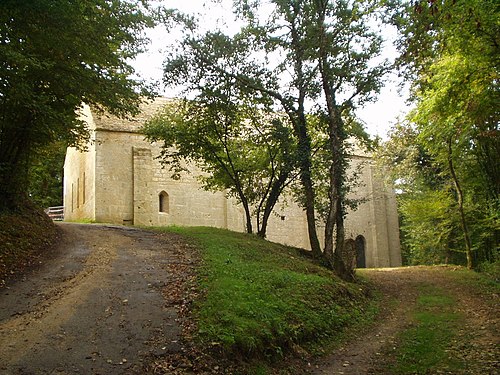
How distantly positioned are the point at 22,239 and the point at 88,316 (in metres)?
5.89

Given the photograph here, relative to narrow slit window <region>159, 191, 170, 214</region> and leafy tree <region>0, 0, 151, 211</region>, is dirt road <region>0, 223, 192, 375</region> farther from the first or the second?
narrow slit window <region>159, 191, 170, 214</region>

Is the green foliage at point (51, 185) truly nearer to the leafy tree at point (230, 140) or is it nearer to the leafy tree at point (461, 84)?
the leafy tree at point (230, 140)

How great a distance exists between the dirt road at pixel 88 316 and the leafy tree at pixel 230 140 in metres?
7.37

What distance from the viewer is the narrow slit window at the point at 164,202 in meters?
26.9

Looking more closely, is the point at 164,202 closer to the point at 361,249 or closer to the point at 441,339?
the point at 361,249

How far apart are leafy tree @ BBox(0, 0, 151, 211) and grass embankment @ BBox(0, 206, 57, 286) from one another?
696 mm

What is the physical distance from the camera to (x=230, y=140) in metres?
19.7

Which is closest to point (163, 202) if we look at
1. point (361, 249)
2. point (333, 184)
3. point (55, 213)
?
point (55, 213)

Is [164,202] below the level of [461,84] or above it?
below

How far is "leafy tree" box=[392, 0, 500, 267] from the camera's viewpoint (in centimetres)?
820

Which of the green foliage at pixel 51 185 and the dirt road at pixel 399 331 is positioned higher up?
the green foliage at pixel 51 185

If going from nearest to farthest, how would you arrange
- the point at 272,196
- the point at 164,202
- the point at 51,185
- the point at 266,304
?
the point at 266,304
the point at 272,196
the point at 164,202
the point at 51,185

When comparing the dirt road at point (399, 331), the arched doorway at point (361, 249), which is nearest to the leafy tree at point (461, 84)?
the dirt road at point (399, 331)

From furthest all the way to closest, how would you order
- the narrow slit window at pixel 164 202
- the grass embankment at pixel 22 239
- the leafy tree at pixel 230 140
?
the narrow slit window at pixel 164 202 → the leafy tree at pixel 230 140 → the grass embankment at pixel 22 239
